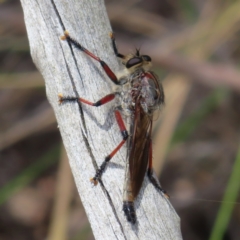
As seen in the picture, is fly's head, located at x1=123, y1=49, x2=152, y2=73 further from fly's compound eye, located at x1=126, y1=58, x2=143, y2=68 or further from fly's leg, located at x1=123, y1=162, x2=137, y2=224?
fly's leg, located at x1=123, y1=162, x2=137, y2=224

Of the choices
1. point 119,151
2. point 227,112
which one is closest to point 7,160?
point 227,112

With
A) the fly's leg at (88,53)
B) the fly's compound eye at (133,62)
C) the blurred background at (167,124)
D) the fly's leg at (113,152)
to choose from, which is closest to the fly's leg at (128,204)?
the fly's leg at (113,152)

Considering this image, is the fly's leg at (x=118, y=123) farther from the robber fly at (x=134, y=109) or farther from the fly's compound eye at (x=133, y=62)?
the fly's compound eye at (x=133, y=62)

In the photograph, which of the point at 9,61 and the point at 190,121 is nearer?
the point at 190,121

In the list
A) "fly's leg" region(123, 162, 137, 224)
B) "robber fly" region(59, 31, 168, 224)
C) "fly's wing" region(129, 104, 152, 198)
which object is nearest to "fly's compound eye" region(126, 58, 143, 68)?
"robber fly" region(59, 31, 168, 224)

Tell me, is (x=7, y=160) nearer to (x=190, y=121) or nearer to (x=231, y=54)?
(x=190, y=121)

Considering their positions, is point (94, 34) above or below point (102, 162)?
above

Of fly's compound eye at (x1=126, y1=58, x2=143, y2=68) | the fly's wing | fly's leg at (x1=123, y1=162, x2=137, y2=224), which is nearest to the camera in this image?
fly's leg at (x1=123, y1=162, x2=137, y2=224)

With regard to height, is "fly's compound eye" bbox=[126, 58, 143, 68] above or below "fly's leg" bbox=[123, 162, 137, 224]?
above
